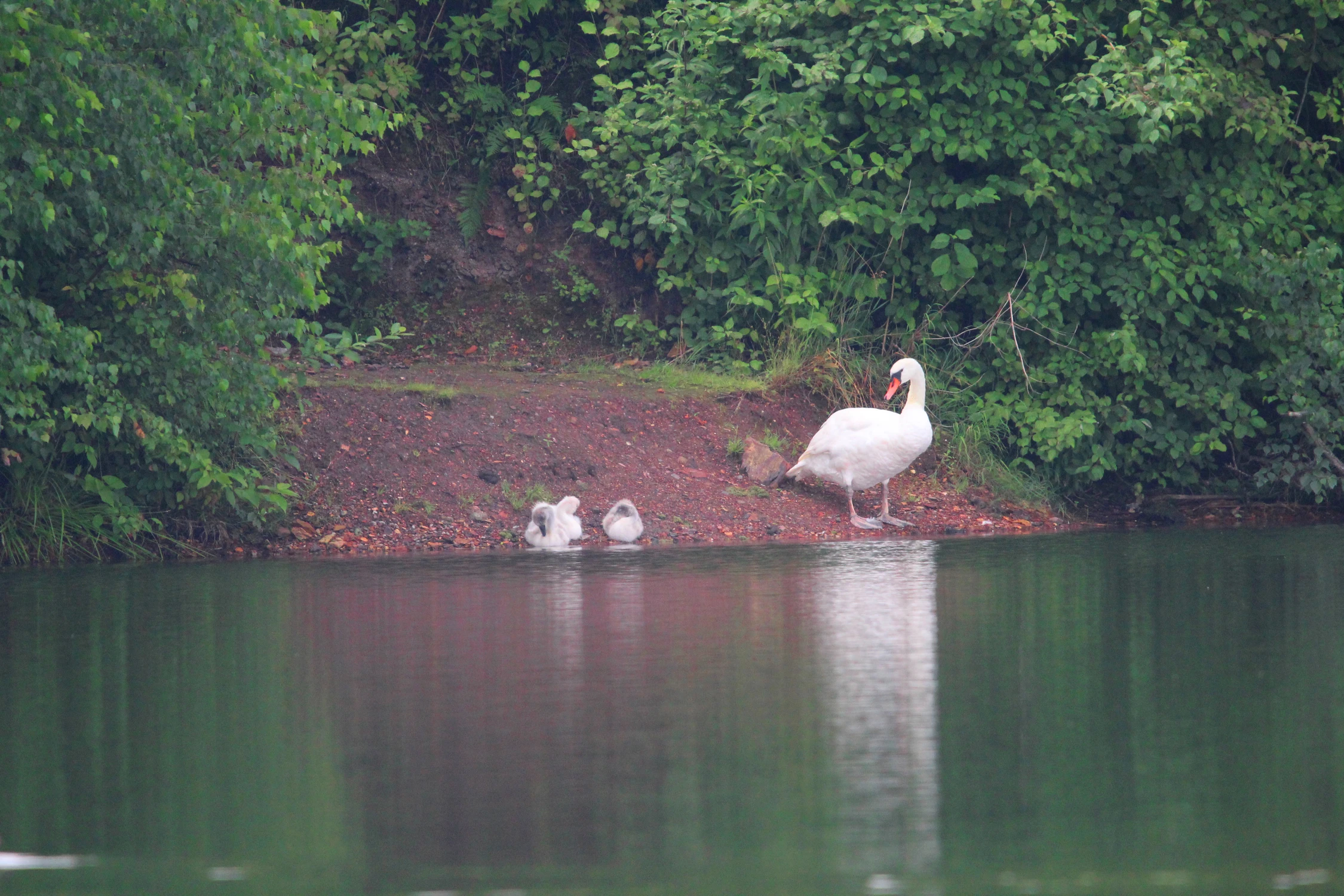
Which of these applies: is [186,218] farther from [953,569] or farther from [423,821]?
[423,821]

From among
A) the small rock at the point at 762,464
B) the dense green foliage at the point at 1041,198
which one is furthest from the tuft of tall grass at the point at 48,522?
the dense green foliage at the point at 1041,198

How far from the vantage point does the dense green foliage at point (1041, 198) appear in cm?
1372

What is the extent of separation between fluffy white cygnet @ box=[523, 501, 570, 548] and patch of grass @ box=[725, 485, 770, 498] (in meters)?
1.87

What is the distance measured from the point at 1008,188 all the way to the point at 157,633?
929cm

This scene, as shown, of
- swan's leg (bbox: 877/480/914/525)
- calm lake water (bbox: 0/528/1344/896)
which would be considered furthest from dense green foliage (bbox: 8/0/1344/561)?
calm lake water (bbox: 0/528/1344/896)

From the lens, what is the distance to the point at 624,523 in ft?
39.1

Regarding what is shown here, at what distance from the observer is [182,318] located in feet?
36.7

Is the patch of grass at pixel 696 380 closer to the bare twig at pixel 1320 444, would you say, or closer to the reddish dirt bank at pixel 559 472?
the reddish dirt bank at pixel 559 472

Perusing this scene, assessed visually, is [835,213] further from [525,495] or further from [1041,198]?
[525,495]

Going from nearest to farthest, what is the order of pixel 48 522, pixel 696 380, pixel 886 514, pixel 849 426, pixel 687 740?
pixel 687 740 → pixel 48 522 → pixel 849 426 → pixel 886 514 → pixel 696 380

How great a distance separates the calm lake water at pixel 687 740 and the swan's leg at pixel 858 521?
3863mm

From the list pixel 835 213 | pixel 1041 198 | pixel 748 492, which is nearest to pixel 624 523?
pixel 748 492

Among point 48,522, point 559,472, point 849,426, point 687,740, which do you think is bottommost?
point 687,740

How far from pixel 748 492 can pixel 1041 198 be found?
4.17 meters
